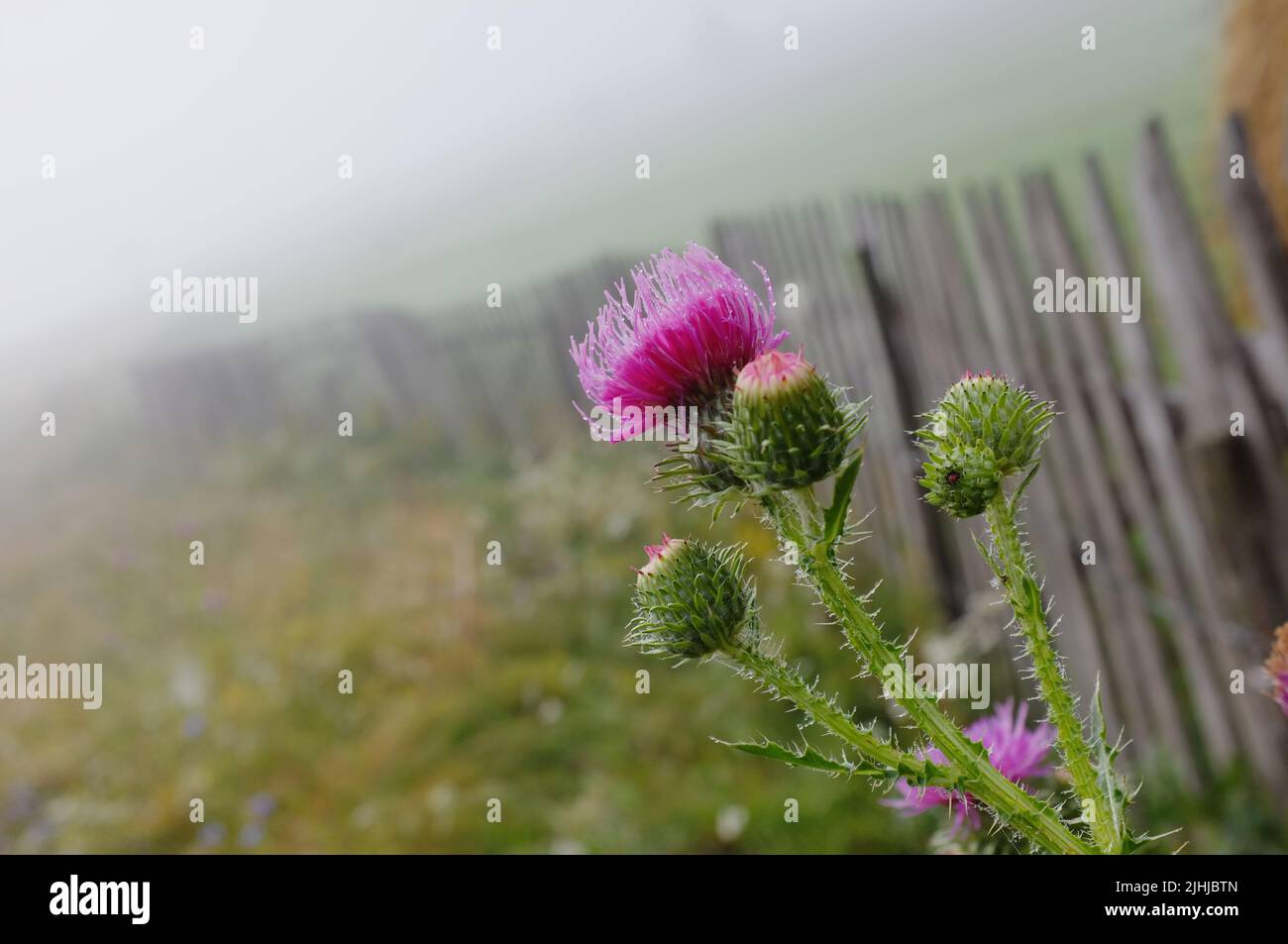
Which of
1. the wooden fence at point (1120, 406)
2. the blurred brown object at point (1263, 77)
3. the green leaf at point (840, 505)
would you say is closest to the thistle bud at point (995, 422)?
the green leaf at point (840, 505)

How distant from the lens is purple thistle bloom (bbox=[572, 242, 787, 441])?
1.24m

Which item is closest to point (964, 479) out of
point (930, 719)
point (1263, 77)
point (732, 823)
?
point (930, 719)

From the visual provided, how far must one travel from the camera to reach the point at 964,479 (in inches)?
41.6

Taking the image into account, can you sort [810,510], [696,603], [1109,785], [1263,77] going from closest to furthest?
[1109,785]
[810,510]
[696,603]
[1263,77]

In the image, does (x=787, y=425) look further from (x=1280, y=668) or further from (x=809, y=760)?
(x=1280, y=668)

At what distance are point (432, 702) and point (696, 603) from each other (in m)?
4.85

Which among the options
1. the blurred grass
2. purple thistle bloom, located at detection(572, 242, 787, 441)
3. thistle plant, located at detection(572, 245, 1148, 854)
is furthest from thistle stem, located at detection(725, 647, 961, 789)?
Answer: the blurred grass

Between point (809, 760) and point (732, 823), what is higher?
point (809, 760)

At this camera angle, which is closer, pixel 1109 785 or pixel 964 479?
pixel 1109 785

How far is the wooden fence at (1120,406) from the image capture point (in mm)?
3045

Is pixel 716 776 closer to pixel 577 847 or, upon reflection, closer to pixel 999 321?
pixel 577 847

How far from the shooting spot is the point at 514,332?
9.50 metres

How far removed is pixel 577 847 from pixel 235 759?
8.01 feet
